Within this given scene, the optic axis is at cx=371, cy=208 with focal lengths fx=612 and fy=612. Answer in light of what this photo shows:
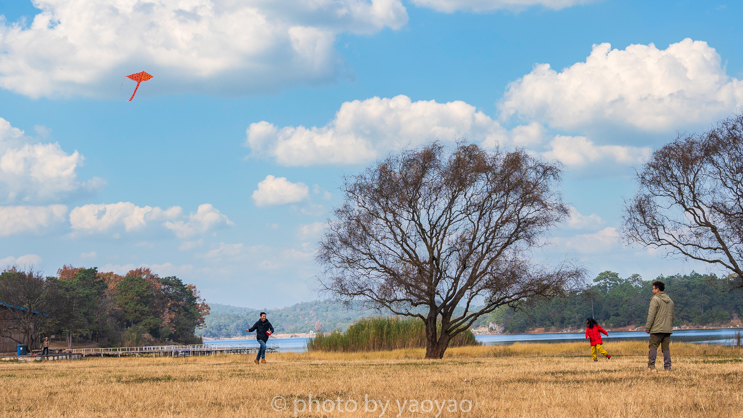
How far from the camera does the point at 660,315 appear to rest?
530 inches

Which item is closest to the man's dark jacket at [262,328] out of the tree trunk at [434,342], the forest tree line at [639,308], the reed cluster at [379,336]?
the tree trunk at [434,342]

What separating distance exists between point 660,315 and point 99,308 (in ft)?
282

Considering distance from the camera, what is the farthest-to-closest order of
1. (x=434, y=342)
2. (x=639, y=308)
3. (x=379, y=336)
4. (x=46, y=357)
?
1. (x=639, y=308)
2. (x=46, y=357)
3. (x=379, y=336)
4. (x=434, y=342)

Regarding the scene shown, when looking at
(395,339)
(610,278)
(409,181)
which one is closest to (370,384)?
(409,181)

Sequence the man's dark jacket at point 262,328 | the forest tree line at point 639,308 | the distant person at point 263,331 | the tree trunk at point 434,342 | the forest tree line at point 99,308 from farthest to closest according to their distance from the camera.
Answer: the forest tree line at point 639,308 → the forest tree line at point 99,308 → the tree trunk at point 434,342 → the man's dark jacket at point 262,328 → the distant person at point 263,331

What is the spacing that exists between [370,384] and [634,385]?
433 centimetres

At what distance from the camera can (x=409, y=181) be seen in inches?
1056

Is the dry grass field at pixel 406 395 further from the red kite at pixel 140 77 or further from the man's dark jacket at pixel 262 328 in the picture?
the red kite at pixel 140 77

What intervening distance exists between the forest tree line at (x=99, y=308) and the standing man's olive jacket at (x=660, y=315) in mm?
53931

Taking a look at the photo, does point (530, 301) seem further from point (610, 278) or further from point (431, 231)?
point (610, 278)

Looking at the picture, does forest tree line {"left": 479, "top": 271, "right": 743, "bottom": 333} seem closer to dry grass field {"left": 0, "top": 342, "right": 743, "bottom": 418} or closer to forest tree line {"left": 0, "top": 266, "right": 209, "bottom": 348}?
forest tree line {"left": 0, "top": 266, "right": 209, "bottom": 348}

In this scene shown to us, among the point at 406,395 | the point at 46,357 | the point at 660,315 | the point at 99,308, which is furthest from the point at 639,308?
the point at 406,395

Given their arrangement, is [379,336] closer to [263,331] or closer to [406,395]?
[263,331]

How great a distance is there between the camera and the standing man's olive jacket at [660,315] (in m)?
13.3
